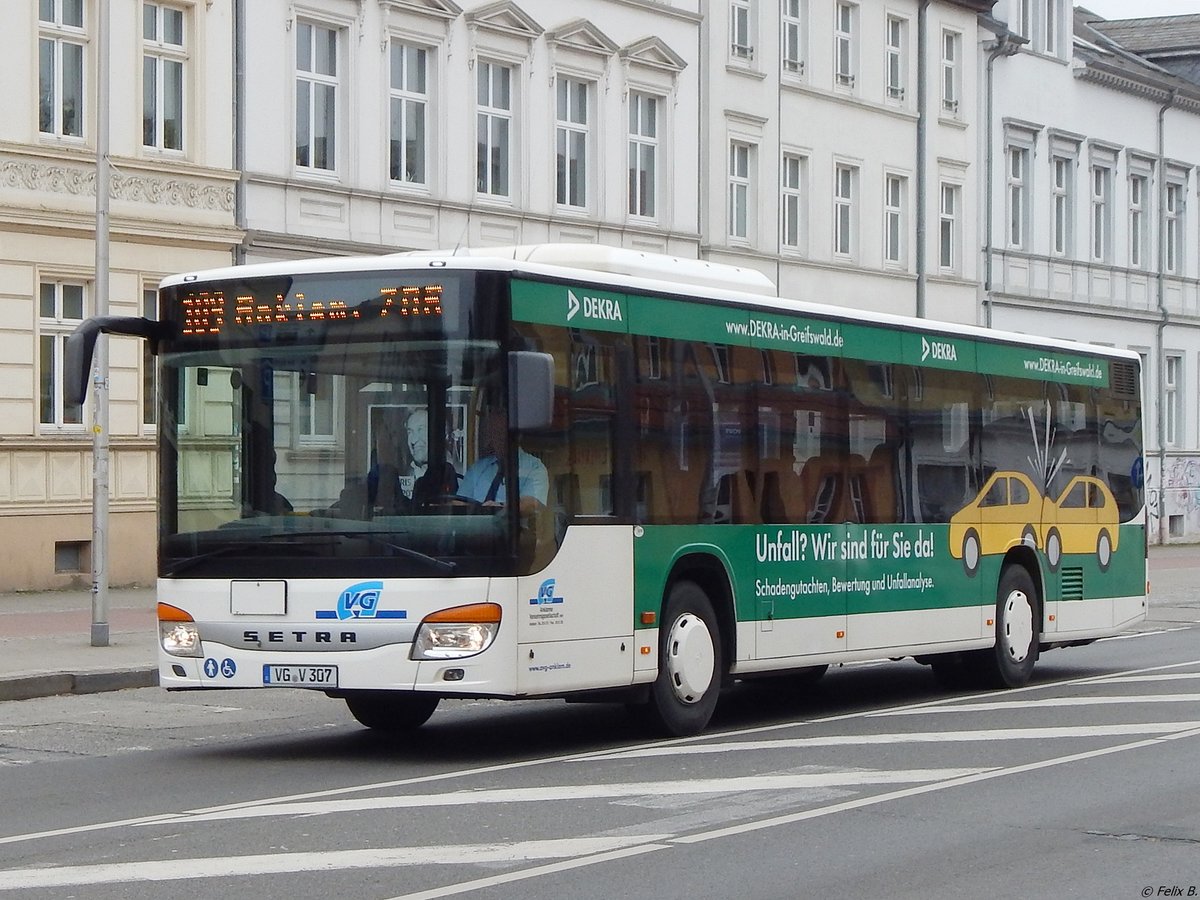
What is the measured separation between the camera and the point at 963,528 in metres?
16.3

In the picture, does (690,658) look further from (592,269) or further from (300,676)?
(300,676)

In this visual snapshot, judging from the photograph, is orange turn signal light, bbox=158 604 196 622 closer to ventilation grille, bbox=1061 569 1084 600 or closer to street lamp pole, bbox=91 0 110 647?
street lamp pole, bbox=91 0 110 647

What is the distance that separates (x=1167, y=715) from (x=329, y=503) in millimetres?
6156

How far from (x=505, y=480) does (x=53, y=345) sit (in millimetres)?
15938

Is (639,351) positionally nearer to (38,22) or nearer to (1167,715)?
(1167,715)

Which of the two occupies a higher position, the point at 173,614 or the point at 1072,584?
the point at 173,614

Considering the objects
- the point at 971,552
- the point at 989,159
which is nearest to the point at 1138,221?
the point at 989,159

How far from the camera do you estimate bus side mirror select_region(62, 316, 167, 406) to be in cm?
1159

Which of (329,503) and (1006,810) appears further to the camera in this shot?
(329,503)

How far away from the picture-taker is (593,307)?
12367 millimetres

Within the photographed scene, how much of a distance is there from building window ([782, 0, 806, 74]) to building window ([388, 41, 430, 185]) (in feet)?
34.2

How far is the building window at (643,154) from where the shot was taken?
1388 inches

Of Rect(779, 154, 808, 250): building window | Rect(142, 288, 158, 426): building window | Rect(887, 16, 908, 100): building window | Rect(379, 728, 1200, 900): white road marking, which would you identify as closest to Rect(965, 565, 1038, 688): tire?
Rect(379, 728, 1200, 900): white road marking

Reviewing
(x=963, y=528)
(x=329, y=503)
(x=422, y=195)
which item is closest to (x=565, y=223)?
(x=422, y=195)
